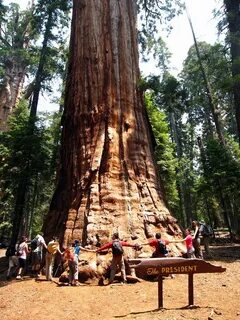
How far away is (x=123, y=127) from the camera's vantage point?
12.3 m

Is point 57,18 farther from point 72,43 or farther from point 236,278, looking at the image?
point 236,278

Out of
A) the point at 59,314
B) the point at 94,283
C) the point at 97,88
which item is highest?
the point at 97,88

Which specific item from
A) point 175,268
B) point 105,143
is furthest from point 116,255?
point 105,143

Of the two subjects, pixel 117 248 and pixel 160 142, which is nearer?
pixel 117 248

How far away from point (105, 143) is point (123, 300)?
5137 mm

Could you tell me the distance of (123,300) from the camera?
790 centimetres

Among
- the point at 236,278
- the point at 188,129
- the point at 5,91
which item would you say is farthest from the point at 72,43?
the point at 188,129

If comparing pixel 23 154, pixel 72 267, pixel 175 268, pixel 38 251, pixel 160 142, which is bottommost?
pixel 175 268

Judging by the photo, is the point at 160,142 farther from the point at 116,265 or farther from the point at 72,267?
the point at 72,267

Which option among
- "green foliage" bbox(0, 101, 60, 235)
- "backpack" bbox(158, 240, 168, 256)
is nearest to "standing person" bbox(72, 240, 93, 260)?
"backpack" bbox(158, 240, 168, 256)

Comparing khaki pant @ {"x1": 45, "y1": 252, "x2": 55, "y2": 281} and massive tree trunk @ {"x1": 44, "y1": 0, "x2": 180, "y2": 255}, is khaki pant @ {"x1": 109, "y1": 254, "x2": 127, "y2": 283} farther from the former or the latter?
khaki pant @ {"x1": 45, "y1": 252, "x2": 55, "y2": 281}

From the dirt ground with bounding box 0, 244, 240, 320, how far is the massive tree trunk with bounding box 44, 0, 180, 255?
1580mm

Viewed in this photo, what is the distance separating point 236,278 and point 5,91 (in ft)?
83.4

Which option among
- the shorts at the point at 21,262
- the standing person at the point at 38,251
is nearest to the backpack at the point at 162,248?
the standing person at the point at 38,251
